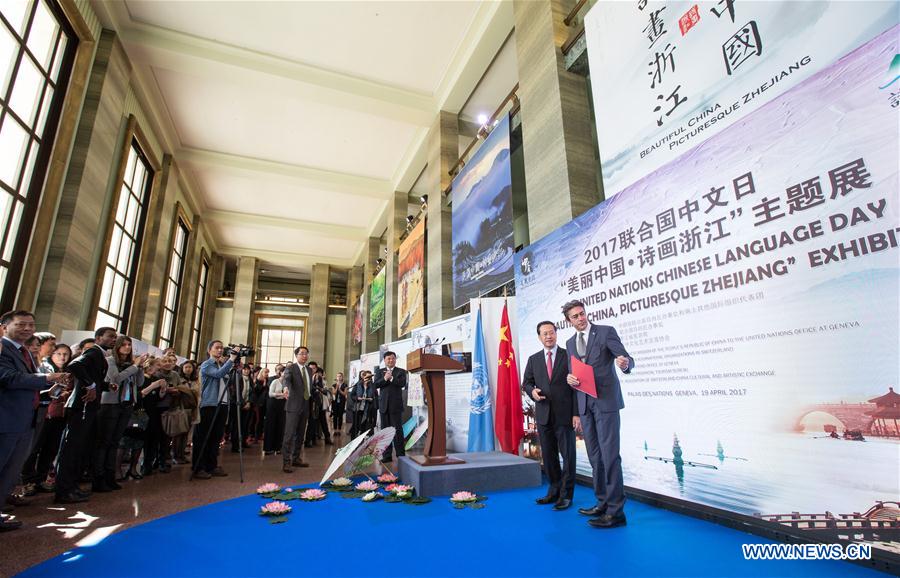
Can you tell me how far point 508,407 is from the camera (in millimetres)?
4809

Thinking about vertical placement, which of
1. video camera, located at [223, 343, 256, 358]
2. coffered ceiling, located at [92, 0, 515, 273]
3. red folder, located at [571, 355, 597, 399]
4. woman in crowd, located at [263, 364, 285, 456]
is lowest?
woman in crowd, located at [263, 364, 285, 456]

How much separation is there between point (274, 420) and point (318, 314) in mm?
12231

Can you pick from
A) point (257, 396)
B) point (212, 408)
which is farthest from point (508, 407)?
point (257, 396)

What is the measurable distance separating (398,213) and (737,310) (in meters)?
10.5

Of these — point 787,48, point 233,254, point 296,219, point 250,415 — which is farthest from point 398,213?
point 787,48

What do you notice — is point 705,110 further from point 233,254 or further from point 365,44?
point 233,254

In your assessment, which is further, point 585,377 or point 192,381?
point 192,381

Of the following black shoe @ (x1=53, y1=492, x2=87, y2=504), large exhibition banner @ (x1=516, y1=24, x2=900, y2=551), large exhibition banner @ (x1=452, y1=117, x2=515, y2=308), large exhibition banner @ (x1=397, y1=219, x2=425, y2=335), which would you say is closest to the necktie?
black shoe @ (x1=53, y1=492, x2=87, y2=504)

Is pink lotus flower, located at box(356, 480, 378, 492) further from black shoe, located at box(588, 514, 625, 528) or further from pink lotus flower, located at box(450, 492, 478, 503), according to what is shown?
black shoe, located at box(588, 514, 625, 528)

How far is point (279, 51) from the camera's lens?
7746mm

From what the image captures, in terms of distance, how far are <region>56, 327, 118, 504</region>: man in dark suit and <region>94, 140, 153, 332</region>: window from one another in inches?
210

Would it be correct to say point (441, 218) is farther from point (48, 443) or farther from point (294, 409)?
point (48, 443)

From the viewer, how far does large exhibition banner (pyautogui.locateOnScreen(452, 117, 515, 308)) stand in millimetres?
6523

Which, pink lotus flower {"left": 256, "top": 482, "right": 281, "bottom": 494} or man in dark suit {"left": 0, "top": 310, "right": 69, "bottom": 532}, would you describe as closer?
man in dark suit {"left": 0, "top": 310, "right": 69, "bottom": 532}
